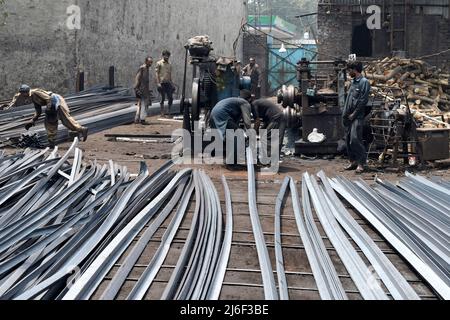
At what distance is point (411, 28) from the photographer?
19.6 meters

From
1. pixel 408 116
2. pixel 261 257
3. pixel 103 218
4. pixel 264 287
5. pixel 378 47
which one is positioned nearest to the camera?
pixel 264 287

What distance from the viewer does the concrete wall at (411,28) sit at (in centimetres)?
1955

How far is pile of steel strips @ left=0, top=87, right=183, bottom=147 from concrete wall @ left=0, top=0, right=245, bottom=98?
1.40 metres

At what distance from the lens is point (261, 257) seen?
4730 millimetres

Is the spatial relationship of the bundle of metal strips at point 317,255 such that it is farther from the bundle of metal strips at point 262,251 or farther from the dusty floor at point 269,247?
the bundle of metal strips at point 262,251

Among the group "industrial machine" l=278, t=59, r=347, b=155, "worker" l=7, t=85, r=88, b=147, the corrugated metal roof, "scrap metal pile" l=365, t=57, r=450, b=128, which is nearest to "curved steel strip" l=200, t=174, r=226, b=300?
"industrial machine" l=278, t=59, r=347, b=155

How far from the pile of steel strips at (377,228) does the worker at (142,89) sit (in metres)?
7.31


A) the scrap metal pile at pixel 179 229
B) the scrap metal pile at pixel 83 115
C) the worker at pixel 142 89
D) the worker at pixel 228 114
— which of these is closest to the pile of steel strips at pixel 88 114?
the scrap metal pile at pixel 83 115

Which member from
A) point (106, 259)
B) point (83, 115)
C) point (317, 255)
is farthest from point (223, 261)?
point (83, 115)

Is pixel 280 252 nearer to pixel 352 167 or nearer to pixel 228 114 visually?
pixel 228 114
